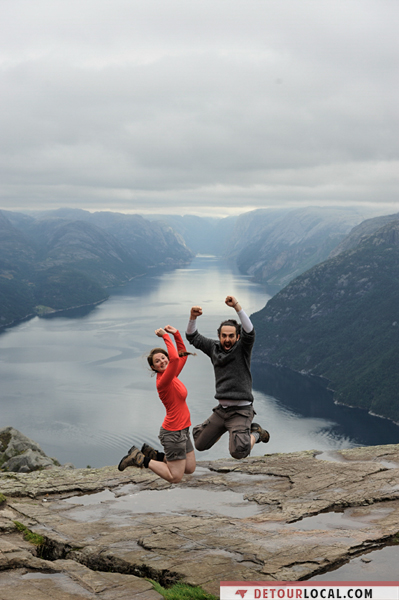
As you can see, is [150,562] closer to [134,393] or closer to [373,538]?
[373,538]

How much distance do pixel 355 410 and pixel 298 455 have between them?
17263 cm

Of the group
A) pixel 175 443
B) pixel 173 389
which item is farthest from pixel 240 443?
pixel 173 389

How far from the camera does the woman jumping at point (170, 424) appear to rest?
11875mm

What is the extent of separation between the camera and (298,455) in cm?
2130

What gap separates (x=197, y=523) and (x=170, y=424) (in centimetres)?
Answer: 322

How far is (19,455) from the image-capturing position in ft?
137

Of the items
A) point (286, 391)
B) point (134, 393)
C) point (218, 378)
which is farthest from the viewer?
point (286, 391)

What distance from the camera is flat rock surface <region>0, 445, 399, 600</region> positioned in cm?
1068

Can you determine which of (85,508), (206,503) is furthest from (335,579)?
(85,508)

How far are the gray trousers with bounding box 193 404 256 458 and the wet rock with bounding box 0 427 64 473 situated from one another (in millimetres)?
27027

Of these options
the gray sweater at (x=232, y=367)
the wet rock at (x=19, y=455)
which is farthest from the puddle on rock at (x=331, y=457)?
the wet rock at (x=19, y=455)

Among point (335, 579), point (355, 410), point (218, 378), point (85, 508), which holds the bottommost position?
point (355, 410)

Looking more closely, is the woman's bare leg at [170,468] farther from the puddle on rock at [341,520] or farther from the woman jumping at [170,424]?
the puddle on rock at [341,520]

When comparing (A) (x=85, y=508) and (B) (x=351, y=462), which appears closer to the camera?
(A) (x=85, y=508)
